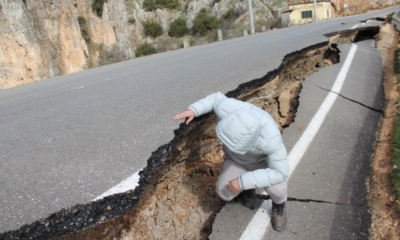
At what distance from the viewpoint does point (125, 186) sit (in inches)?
87.3

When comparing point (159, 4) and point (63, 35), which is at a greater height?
point (159, 4)

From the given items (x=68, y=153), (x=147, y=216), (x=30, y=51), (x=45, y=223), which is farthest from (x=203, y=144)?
(x=30, y=51)

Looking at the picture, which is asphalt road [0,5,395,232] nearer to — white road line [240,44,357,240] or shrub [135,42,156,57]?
white road line [240,44,357,240]

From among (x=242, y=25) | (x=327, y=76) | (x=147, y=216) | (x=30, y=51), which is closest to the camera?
(x=147, y=216)

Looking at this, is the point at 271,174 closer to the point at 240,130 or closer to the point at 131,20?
the point at 240,130

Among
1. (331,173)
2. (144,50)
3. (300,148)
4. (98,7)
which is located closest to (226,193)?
(331,173)

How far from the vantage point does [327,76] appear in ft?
20.7

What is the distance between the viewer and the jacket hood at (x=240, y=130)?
204 centimetres

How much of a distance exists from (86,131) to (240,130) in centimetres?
202

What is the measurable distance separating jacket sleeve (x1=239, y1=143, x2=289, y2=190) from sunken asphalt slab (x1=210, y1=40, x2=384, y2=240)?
0.49 meters

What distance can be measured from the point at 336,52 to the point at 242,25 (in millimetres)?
28688

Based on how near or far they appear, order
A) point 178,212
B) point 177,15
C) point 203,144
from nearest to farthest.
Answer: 1. point 178,212
2. point 203,144
3. point 177,15

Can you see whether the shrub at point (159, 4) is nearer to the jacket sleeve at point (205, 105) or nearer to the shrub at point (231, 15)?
the shrub at point (231, 15)

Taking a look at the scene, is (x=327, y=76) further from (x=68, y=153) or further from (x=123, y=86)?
(x=68, y=153)
